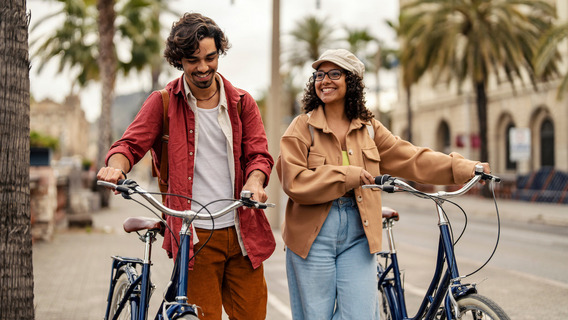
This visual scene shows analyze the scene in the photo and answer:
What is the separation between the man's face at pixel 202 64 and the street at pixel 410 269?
3.25 m

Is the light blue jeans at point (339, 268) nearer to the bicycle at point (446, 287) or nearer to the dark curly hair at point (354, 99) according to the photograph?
the bicycle at point (446, 287)

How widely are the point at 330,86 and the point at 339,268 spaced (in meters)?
0.96

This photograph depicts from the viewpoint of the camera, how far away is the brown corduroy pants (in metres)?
3.22

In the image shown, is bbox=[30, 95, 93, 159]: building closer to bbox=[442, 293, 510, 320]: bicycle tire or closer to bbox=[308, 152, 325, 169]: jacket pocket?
bbox=[308, 152, 325, 169]: jacket pocket

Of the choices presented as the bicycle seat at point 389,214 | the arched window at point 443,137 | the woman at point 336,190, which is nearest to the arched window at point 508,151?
the arched window at point 443,137

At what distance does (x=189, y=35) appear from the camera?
10.0 feet

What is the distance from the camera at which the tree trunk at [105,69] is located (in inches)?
814

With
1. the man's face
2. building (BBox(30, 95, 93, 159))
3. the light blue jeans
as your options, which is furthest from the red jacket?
building (BBox(30, 95, 93, 159))

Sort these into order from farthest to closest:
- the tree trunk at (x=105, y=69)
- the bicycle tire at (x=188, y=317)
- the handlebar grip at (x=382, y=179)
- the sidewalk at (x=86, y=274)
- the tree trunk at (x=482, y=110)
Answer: the tree trunk at (x=482, y=110) < the tree trunk at (x=105, y=69) < the sidewalk at (x=86, y=274) < the handlebar grip at (x=382, y=179) < the bicycle tire at (x=188, y=317)

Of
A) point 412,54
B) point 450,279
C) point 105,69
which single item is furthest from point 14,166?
point 412,54

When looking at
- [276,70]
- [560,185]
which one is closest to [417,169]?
[276,70]

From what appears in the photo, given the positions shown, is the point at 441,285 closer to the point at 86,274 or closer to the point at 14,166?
the point at 14,166

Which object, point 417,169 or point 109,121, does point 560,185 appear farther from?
point 417,169

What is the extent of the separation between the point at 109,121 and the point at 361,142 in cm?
1906
